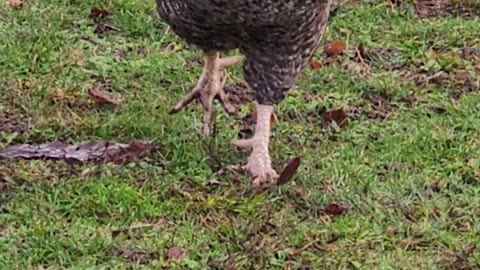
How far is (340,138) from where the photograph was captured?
4996mm

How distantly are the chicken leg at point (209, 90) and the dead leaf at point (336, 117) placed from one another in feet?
1.57

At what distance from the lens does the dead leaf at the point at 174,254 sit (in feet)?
12.6

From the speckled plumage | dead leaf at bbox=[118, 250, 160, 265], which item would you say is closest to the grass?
dead leaf at bbox=[118, 250, 160, 265]

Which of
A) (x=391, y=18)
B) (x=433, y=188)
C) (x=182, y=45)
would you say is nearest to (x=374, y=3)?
(x=391, y=18)

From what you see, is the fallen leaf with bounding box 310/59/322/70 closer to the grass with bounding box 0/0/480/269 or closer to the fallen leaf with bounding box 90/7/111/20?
the grass with bounding box 0/0/480/269

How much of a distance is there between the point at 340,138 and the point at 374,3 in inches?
74.3

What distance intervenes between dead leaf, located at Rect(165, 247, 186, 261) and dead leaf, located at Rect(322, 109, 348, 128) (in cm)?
147

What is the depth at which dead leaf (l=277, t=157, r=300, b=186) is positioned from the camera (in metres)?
4.48

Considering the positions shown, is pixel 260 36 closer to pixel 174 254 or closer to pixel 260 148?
pixel 260 148

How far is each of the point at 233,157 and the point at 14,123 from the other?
102 cm

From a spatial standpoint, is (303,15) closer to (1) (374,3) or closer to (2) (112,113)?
(2) (112,113)

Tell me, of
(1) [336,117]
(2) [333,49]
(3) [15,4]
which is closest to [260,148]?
(1) [336,117]

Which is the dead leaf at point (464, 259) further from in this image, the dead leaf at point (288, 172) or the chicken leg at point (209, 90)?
the chicken leg at point (209, 90)

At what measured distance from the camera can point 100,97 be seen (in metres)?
5.21
